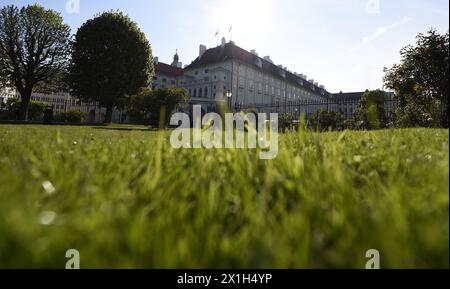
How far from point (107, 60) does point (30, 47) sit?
938cm

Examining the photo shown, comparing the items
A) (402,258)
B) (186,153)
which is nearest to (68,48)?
(186,153)

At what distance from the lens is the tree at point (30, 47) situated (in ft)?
108

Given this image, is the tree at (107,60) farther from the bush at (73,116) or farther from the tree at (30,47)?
the bush at (73,116)

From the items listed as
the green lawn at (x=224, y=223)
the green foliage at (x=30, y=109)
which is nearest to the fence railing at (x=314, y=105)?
the green lawn at (x=224, y=223)

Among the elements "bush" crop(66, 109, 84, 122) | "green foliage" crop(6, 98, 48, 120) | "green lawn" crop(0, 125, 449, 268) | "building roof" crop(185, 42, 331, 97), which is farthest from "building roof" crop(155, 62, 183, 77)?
"green lawn" crop(0, 125, 449, 268)

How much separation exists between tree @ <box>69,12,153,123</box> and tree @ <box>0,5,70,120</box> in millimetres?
4126

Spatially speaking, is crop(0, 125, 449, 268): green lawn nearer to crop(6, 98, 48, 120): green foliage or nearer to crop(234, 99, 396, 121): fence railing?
crop(234, 99, 396, 121): fence railing

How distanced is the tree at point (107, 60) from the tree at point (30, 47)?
413cm

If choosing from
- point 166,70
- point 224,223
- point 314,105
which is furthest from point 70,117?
point 224,223

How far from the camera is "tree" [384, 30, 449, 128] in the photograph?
17016mm

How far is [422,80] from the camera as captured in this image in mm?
18172

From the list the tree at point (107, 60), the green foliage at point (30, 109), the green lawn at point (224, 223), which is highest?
the tree at point (107, 60)

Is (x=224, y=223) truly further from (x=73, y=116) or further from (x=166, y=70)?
(x=166, y=70)

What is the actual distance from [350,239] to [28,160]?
2.37 meters
